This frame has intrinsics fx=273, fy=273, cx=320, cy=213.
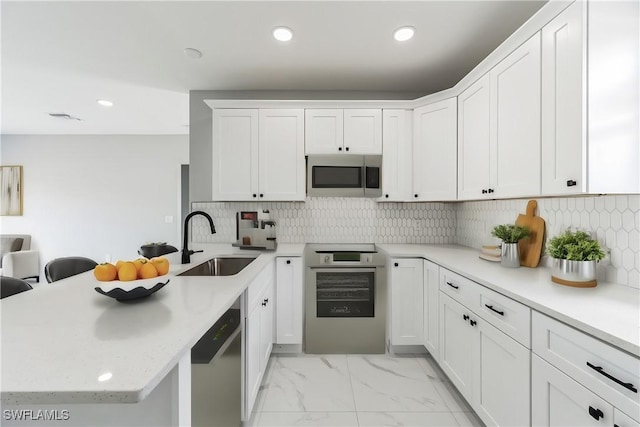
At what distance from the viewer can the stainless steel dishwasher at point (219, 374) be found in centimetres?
104


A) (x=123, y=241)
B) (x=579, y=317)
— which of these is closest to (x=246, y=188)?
(x=579, y=317)

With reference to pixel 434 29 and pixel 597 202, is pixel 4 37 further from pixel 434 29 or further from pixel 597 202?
pixel 597 202

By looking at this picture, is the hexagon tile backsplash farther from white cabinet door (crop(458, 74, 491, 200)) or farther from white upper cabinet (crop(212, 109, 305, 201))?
white cabinet door (crop(458, 74, 491, 200))

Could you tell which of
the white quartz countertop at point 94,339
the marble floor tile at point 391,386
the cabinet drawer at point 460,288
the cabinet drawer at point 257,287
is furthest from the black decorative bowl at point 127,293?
the cabinet drawer at point 460,288

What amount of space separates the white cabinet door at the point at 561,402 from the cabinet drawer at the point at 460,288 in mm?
474

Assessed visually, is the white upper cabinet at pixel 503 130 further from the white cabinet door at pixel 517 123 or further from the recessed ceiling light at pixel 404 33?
the recessed ceiling light at pixel 404 33

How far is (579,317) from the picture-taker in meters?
0.96

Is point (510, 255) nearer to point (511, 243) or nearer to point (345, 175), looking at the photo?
point (511, 243)

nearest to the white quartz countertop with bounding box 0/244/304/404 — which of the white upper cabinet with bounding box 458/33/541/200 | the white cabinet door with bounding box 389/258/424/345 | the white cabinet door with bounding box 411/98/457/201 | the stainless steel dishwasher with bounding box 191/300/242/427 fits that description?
the stainless steel dishwasher with bounding box 191/300/242/427

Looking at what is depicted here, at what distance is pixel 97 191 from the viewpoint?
5.15 m

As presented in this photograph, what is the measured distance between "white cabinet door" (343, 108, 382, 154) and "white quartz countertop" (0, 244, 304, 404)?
1.91 m

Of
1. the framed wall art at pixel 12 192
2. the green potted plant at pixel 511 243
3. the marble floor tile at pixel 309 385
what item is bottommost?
the marble floor tile at pixel 309 385

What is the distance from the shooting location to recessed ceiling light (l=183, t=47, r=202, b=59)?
2.28 meters

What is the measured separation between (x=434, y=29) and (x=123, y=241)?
5831mm
